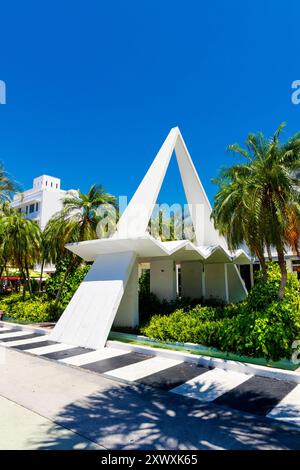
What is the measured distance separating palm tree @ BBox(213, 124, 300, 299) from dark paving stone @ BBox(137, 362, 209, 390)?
389 cm

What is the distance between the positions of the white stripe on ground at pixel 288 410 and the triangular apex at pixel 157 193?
25.5 ft

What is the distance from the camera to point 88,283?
12859mm

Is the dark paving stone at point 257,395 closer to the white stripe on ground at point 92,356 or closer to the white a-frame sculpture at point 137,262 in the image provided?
the white stripe on ground at point 92,356

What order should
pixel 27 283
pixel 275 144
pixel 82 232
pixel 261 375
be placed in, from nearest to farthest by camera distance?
1. pixel 261 375
2. pixel 275 144
3. pixel 82 232
4. pixel 27 283

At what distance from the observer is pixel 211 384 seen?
6.82m

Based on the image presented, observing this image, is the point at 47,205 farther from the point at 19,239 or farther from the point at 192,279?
the point at 192,279

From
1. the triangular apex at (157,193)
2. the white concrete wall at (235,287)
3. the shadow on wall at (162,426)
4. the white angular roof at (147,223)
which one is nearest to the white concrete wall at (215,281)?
the white angular roof at (147,223)

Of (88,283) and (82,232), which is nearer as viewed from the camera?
(88,283)

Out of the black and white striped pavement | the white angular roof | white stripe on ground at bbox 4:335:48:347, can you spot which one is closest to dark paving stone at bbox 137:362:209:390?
the black and white striped pavement

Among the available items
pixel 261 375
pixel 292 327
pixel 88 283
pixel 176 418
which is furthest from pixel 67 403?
pixel 88 283

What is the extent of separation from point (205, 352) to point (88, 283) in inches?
235

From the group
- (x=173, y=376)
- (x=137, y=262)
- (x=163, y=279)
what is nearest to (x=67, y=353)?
(x=173, y=376)

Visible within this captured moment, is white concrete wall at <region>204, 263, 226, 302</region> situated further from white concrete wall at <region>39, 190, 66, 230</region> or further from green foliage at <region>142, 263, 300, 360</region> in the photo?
white concrete wall at <region>39, 190, 66, 230</region>
